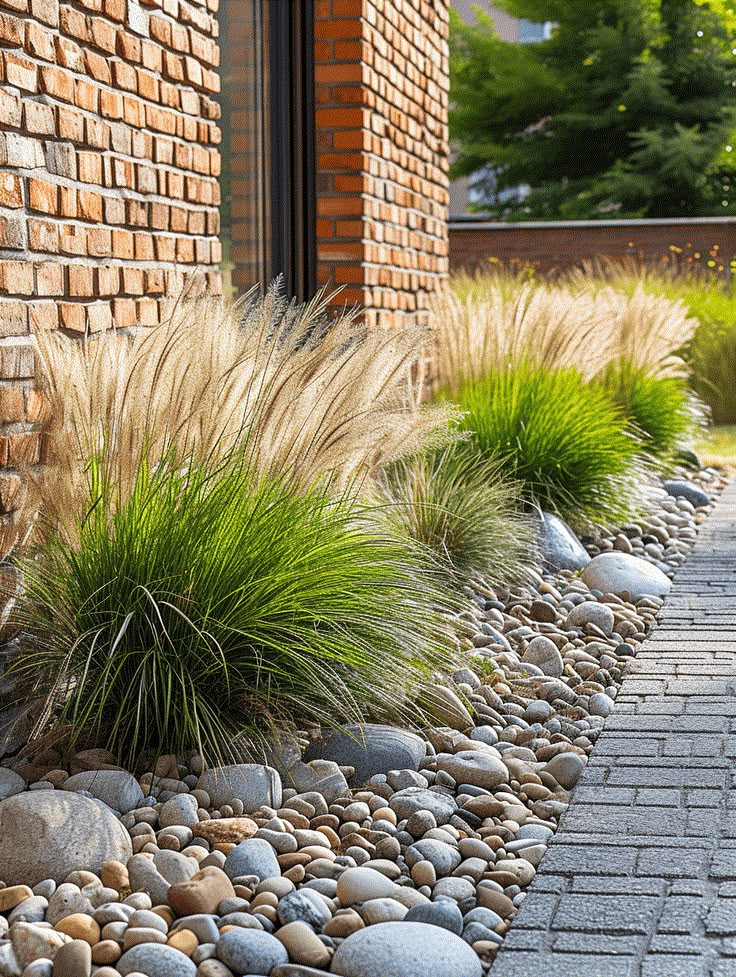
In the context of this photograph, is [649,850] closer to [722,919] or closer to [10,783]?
[722,919]

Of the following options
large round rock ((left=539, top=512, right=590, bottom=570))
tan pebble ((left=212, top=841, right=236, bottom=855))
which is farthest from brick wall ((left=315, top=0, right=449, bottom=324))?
tan pebble ((left=212, top=841, right=236, bottom=855))

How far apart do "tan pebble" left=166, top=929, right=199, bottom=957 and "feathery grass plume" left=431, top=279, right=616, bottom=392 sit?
415 centimetres

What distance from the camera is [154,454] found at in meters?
2.93

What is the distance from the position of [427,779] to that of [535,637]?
47.0 inches

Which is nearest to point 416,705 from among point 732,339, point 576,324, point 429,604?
point 429,604

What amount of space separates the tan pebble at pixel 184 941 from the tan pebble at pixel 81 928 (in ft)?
0.42

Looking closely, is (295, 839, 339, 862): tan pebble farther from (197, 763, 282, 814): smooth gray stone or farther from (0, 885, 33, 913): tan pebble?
(0, 885, 33, 913): tan pebble

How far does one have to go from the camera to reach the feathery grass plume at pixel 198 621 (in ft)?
8.76

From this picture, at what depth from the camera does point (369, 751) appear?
2799 mm

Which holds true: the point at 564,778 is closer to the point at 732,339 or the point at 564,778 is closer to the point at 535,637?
the point at 535,637

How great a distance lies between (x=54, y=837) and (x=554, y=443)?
3489mm

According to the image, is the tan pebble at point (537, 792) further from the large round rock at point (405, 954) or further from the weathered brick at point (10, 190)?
the weathered brick at point (10, 190)

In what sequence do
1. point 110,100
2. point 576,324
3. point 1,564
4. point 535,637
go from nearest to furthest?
1. point 1,564
2. point 110,100
3. point 535,637
4. point 576,324

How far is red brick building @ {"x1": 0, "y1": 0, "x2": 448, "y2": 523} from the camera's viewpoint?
3105 millimetres
